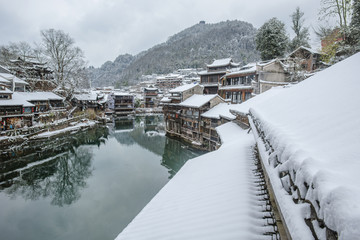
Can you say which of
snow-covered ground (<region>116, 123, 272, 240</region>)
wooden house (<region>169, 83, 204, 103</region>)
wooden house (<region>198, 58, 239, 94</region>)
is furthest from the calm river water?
wooden house (<region>198, 58, 239, 94</region>)

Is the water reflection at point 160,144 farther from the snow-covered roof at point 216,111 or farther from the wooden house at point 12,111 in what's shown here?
the wooden house at point 12,111

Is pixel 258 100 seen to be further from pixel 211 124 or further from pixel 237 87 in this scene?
pixel 237 87

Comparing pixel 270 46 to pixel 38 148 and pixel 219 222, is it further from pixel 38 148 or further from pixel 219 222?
pixel 38 148

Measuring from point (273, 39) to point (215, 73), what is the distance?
11.3 metres

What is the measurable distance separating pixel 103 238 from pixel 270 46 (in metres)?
33.6

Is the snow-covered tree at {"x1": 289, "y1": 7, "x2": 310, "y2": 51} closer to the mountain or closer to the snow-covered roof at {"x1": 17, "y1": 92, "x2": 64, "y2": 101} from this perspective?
the snow-covered roof at {"x1": 17, "y1": 92, "x2": 64, "y2": 101}

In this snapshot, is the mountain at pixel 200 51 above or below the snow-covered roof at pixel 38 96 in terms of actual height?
above

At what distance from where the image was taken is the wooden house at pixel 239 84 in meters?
22.6

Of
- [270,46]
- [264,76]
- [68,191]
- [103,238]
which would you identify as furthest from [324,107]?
[270,46]

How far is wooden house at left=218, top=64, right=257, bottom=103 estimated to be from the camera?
74.0ft

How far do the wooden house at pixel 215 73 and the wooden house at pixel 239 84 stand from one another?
16.9ft

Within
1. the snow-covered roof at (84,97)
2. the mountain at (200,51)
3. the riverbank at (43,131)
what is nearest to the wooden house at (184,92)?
the riverbank at (43,131)

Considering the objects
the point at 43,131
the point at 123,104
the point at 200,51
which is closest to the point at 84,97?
the point at 123,104

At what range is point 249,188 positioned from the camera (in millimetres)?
3688
